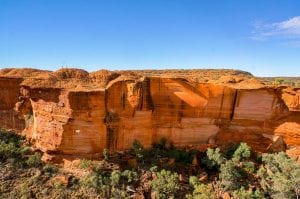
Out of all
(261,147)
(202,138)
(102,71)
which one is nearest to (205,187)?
(202,138)

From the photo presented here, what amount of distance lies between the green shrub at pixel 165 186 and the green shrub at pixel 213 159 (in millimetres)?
3202

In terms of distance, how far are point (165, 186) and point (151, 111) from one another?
18.6 feet

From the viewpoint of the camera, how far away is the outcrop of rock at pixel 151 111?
21.5 metres

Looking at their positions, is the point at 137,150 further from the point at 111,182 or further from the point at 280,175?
the point at 280,175

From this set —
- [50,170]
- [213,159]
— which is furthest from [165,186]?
[50,170]

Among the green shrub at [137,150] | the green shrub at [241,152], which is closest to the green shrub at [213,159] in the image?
the green shrub at [241,152]

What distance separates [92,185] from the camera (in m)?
19.8

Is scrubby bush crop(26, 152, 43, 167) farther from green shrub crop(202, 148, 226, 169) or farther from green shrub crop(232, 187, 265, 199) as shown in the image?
green shrub crop(232, 187, 265, 199)

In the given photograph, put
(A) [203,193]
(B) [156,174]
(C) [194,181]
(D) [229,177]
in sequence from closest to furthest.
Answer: (A) [203,193], (C) [194,181], (D) [229,177], (B) [156,174]

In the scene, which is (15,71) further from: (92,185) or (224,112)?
(224,112)

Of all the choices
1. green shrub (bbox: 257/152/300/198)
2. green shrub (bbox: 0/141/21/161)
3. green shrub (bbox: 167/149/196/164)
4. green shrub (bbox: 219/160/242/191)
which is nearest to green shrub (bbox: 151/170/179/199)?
green shrub (bbox: 167/149/196/164)

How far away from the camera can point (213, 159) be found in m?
22.4

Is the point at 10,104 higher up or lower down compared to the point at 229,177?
higher up

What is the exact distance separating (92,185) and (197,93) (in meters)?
9.57
